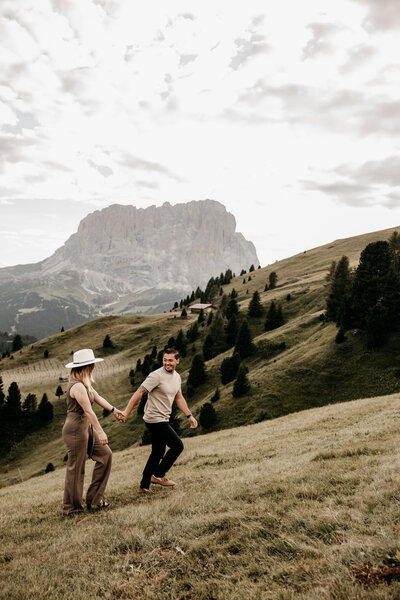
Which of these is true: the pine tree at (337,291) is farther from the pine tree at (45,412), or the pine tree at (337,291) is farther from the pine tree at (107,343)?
the pine tree at (107,343)

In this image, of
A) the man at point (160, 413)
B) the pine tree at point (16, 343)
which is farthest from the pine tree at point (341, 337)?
the pine tree at point (16, 343)

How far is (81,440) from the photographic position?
335 inches

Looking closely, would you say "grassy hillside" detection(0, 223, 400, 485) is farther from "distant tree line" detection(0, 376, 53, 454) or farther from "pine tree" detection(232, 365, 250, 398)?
"distant tree line" detection(0, 376, 53, 454)

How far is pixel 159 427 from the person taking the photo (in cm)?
940

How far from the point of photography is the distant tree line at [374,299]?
136 ft

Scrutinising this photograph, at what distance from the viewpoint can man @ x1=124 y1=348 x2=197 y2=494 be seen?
9.41m

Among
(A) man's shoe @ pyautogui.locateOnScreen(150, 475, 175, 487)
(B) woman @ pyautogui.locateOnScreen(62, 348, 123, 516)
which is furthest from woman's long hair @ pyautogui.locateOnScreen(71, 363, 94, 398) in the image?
(A) man's shoe @ pyautogui.locateOnScreen(150, 475, 175, 487)

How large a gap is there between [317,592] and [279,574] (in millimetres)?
765

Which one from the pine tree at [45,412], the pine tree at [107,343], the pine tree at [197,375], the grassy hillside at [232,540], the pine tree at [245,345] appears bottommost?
the pine tree at [45,412]

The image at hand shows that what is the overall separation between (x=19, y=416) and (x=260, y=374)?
4993 cm

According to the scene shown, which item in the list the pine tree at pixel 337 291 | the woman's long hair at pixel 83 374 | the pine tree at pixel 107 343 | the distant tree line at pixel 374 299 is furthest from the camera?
the pine tree at pixel 107 343

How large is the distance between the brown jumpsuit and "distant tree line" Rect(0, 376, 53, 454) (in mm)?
62995

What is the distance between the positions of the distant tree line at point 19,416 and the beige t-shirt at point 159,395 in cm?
6406

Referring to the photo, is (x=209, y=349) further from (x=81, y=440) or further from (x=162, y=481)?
(x=81, y=440)
